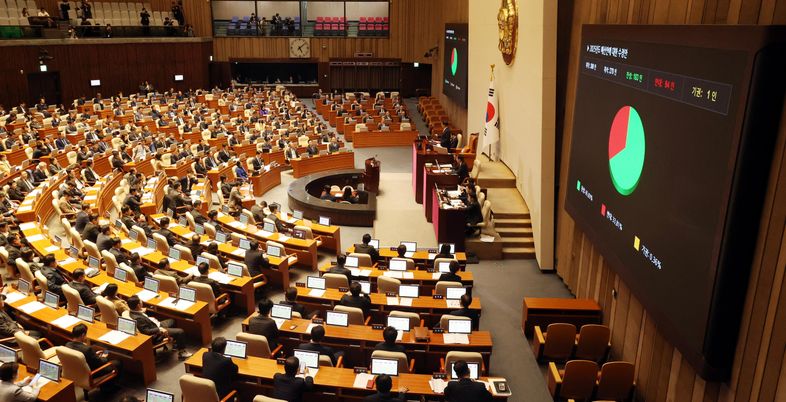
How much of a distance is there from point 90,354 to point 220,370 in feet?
5.59

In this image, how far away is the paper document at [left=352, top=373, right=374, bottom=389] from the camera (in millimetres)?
6676

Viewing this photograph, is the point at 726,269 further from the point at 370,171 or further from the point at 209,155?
the point at 209,155

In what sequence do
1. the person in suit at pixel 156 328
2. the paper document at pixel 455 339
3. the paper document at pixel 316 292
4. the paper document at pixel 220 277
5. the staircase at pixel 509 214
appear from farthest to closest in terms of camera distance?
the staircase at pixel 509 214 → the paper document at pixel 220 277 → the paper document at pixel 316 292 → the person in suit at pixel 156 328 → the paper document at pixel 455 339

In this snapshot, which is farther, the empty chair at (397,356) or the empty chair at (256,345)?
the empty chair at (256,345)

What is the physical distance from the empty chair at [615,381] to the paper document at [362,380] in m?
2.80

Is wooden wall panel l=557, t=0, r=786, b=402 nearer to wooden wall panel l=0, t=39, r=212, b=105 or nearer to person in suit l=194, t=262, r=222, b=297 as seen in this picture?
person in suit l=194, t=262, r=222, b=297

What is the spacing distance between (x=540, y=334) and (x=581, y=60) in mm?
4184

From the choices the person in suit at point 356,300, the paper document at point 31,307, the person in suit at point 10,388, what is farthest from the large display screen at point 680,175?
the paper document at point 31,307

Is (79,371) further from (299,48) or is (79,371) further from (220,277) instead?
(299,48)

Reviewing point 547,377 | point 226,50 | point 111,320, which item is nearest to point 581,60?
point 547,377

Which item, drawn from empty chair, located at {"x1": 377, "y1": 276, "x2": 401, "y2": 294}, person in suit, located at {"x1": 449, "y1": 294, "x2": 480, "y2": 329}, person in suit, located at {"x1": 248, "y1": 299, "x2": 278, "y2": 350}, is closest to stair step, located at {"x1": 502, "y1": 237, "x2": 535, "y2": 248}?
empty chair, located at {"x1": 377, "y1": 276, "x2": 401, "y2": 294}

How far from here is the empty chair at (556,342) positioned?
27.0 ft

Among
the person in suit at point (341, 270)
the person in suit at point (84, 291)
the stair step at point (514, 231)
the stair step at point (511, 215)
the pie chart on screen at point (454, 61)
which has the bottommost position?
the stair step at point (514, 231)

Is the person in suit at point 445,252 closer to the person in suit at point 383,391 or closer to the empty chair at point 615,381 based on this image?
the empty chair at point 615,381
